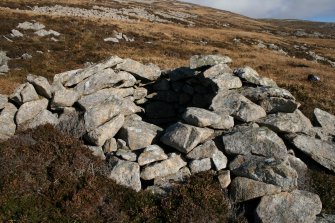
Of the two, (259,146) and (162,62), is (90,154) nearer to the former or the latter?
(259,146)

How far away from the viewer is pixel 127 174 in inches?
527

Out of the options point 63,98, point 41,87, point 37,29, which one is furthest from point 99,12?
point 63,98

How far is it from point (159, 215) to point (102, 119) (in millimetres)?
5495

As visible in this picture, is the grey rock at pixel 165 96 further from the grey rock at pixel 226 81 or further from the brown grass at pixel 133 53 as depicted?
the brown grass at pixel 133 53

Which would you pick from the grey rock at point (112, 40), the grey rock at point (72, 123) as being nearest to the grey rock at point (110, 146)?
the grey rock at point (72, 123)

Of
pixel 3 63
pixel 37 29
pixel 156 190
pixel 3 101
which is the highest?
pixel 156 190

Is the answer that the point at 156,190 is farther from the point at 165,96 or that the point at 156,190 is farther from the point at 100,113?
the point at 165,96

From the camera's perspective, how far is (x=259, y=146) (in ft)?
45.5

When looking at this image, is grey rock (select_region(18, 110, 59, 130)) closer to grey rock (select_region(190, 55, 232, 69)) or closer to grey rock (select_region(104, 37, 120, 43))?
grey rock (select_region(190, 55, 232, 69))

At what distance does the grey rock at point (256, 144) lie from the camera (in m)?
13.8

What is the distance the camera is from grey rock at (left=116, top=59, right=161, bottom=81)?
19364 millimetres

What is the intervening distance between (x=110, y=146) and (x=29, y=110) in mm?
3758

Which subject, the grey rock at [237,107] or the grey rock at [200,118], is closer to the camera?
the grey rock at [200,118]

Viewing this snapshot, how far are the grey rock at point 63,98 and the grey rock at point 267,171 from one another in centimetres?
744
